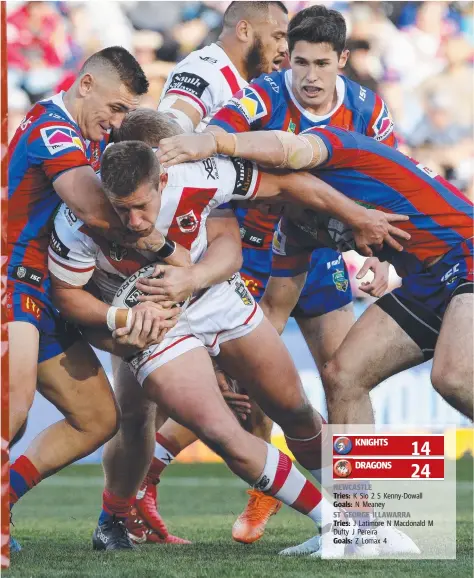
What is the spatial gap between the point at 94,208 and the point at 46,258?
2.06 ft

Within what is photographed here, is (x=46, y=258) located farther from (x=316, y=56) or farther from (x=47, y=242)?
(x=316, y=56)

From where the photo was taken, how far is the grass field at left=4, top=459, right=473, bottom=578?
479cm

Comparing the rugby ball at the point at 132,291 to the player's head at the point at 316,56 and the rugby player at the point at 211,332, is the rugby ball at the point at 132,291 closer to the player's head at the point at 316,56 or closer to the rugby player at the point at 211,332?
the rugby player at the point at 211,332

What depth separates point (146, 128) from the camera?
5348 mm

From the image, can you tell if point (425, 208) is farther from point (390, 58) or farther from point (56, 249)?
point (390, 58)

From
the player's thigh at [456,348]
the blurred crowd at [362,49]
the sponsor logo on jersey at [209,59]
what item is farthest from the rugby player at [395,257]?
the blurred crowd at [362,49]

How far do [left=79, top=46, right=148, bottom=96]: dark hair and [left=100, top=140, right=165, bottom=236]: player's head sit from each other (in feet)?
2.67

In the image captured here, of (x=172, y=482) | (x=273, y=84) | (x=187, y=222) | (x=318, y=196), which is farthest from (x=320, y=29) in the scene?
(x=172, y=482)

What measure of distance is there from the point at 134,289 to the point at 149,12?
9.60 meters

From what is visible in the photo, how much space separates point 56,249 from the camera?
5.30 metres

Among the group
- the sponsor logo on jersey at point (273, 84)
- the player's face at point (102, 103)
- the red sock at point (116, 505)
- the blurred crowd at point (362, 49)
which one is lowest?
the red sock at point (116, 505)

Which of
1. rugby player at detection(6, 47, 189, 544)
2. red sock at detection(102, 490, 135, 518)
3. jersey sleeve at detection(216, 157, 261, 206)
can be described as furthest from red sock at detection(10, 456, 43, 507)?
jersey sleeve at detection(216, 157, 261, 206)

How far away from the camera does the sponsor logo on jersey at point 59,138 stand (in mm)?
5262

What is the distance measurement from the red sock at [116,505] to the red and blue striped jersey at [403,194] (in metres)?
2.04
